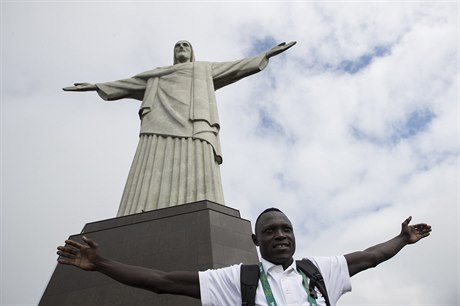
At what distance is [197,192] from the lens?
8.05 m

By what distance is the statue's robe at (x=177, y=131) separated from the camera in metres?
8.14

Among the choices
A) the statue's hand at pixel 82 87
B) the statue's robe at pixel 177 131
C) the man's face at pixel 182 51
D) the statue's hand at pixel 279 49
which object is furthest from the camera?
the man's face at pixel 182 51

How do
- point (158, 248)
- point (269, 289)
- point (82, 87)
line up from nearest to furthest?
point (269, 289) → point (158, 248) → point (82, 87)

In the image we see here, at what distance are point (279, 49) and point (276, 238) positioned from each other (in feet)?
26.5

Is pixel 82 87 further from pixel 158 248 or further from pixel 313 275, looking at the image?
pixel 313 275

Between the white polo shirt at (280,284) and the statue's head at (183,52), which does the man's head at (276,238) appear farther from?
the statue's head at (183,52)

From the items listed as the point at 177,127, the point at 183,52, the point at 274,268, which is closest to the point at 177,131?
the point at 177,127

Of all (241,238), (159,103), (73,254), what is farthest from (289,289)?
(159,103)

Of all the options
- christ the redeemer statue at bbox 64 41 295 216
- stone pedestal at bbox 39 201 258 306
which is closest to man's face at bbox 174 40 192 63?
christ the redeemer statue at bbox 64 41 295 216

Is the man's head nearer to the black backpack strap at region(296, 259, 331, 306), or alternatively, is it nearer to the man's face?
the black backpack strap at region(296, 259, 331, 306)

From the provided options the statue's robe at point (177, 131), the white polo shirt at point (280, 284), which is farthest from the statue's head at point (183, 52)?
the white polo shirt at point (280, 284)

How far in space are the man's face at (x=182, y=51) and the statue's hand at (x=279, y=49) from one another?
6.76 ft

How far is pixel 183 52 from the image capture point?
35.4 feet

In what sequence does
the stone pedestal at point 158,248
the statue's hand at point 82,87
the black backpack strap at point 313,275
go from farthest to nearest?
the statue's hand at point 82,87 < the stone pedestal at point 158,248 < the black backpack strap at point 313,275
